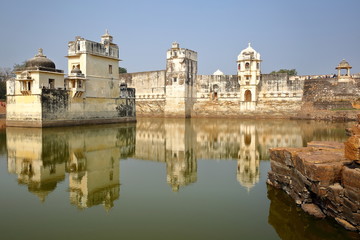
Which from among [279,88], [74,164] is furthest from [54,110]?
[279,88]

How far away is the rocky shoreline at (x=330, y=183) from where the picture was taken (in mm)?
4359

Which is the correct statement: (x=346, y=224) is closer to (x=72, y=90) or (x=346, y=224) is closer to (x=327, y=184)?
(x=327, y=184)

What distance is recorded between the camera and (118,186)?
21.8 ft

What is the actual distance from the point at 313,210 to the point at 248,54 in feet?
74.6

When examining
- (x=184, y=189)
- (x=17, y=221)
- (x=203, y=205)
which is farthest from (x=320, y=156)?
(x=17, y=221)

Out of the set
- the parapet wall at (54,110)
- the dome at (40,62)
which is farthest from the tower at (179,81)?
the dome at (40,62)

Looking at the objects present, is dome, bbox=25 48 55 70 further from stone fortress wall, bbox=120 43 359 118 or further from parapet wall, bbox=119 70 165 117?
parapet wall, bbox=119 70 165 117

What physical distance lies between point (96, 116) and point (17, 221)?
16.4 m

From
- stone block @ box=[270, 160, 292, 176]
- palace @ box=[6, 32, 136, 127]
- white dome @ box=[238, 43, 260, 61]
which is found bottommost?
stone block @ box=[270, 160, 292, 176]

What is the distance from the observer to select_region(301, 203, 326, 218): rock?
189 inches

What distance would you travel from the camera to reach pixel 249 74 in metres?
26.7

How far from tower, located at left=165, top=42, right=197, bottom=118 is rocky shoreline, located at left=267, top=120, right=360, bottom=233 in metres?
21.9

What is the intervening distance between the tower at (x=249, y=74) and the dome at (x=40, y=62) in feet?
46.6

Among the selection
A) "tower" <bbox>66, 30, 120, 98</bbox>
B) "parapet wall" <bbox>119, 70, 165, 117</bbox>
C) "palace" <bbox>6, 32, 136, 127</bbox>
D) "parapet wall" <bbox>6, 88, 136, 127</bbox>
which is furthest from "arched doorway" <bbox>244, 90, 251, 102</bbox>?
"parapet wall" <bbox>6, 88, 136, 127</bbox>
